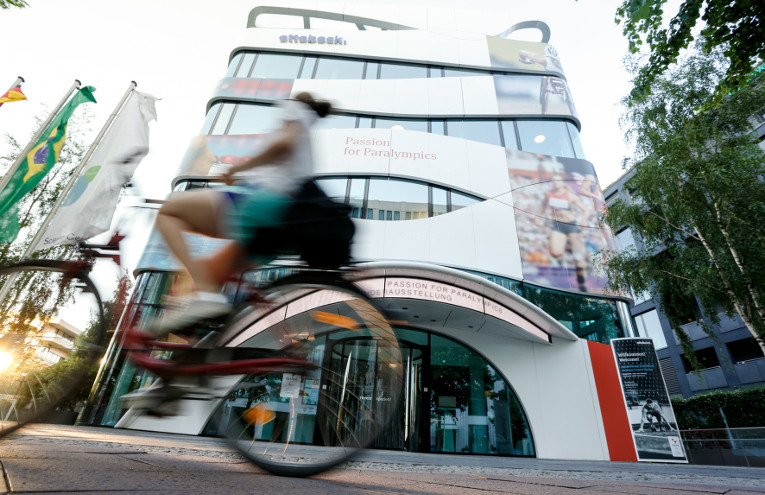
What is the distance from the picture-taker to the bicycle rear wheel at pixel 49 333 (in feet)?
8.67

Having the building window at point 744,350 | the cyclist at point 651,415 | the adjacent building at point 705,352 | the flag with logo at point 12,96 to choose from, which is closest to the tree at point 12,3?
the flag with logo at point 12,96

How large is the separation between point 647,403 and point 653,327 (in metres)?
21.7

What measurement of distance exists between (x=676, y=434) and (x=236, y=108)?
55.3ft

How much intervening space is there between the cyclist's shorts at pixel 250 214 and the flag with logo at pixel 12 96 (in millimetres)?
9909

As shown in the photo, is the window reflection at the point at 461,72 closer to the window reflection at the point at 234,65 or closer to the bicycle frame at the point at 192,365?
the window reflection at the point at 234,65

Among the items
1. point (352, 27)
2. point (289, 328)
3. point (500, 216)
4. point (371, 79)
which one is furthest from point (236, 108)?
point (289, 328)

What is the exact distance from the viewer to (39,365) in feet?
9.25

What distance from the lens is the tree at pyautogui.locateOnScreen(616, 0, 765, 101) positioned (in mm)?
5074

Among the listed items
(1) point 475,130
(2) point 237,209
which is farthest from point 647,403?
(1) point 475,130

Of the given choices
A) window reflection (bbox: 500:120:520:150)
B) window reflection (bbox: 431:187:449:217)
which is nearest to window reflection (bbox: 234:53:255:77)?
window reflection (bbox: 431:187:449:217)

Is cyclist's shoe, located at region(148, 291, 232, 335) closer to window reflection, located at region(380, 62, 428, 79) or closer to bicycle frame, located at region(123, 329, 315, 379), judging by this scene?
bicycle frame, located at region(123, 329, 315, 379)

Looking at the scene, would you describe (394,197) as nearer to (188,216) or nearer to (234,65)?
(188,216)

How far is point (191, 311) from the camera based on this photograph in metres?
2.23

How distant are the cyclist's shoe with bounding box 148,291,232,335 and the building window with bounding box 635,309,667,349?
29121mm
